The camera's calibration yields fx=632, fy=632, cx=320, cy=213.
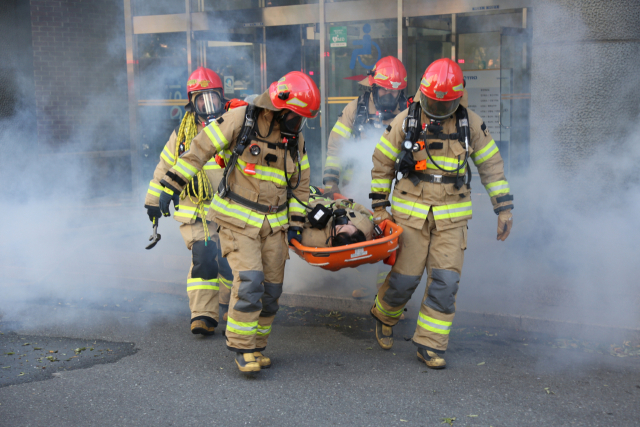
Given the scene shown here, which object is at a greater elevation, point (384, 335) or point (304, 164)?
point (304, 164)

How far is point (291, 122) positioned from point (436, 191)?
3.35 feet

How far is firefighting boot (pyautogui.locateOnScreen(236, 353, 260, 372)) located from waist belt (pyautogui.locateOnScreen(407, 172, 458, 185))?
1487 mm

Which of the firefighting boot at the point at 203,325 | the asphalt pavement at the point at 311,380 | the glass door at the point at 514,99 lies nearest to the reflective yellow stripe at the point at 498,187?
the asphalt pavement at the point at 311,380

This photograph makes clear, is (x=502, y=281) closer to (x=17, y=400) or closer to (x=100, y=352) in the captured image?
(x=100, y=352)

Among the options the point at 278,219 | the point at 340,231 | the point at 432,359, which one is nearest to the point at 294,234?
the point at 278,219

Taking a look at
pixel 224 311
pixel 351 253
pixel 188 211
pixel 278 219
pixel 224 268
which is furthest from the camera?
pixel 224 311

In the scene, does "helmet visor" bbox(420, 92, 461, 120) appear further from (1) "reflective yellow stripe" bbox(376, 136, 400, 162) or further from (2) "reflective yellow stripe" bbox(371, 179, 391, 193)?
(2) "reflective yellow stripe" bbox(371, 179, 391, 193)

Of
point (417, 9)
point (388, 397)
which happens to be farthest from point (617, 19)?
point (388, 397)

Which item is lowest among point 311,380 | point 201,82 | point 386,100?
point 311,380

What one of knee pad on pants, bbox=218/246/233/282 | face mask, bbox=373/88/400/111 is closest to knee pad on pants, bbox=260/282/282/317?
knee pad on pants, bbox=218/246/233/282

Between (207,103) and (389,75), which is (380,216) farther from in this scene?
(207,103)

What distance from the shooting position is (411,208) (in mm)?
4047

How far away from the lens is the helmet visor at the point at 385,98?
521 cm

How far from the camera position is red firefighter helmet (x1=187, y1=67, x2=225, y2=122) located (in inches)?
186
